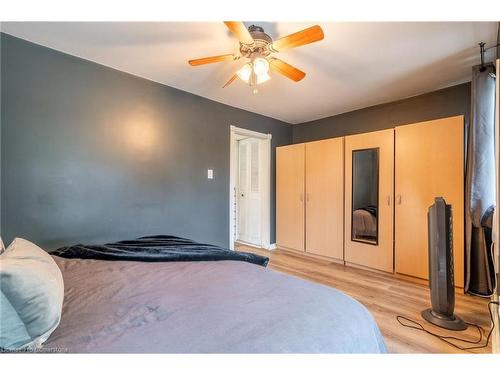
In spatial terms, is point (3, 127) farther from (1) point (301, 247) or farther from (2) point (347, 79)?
(1) point (301, 247)

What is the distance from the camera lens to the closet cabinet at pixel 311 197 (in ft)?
11.0

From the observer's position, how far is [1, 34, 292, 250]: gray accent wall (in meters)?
1.88

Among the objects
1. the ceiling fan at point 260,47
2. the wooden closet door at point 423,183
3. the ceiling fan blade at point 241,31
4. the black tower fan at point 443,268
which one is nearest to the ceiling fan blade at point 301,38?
the ceiling fan at point 260,47

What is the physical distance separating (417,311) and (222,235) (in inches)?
89.5

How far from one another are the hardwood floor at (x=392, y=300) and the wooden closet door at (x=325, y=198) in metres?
0.28

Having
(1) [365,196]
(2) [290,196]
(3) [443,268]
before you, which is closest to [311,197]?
(2) [290,196]

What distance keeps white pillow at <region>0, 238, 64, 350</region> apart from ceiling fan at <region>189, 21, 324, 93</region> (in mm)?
1491

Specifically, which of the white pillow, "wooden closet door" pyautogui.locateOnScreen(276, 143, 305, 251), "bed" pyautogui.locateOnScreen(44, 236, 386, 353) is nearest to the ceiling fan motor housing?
"bed" pyautogui.locateOnScreen(44, 236, 386, 353)

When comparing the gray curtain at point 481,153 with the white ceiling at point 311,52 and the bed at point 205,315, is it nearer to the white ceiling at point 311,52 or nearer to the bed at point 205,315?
the white ceiling at point 311,52

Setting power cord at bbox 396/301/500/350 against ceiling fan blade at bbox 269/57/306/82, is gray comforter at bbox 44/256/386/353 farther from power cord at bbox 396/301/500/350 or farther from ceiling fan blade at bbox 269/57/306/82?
ceiling fan blade at bbox 269/57/306/82

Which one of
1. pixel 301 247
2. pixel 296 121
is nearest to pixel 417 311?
pixel 301 247

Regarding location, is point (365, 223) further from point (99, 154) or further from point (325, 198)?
point (99, 154)

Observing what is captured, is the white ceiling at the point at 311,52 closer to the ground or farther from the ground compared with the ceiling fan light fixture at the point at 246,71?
farther from the ground

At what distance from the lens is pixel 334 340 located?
776 millimetres
